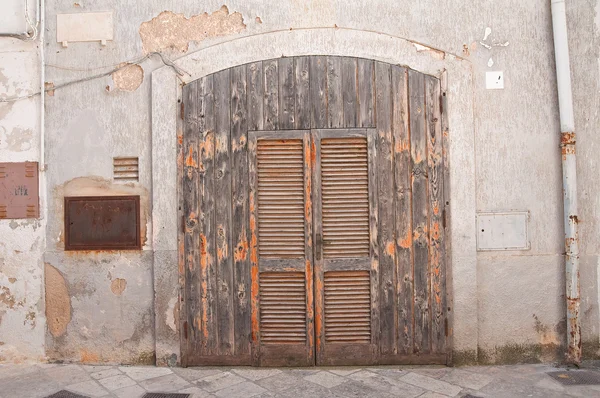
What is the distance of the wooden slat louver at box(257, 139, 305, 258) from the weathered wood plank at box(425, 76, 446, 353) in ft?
3.94

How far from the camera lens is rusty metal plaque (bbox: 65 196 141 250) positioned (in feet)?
15.1

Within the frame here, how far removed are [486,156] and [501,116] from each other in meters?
0.40

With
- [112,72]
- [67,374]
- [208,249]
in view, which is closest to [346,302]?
[208,249]

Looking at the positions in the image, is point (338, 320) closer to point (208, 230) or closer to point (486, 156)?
point (208, 230)

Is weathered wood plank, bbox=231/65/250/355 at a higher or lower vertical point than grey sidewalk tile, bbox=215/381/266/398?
higher

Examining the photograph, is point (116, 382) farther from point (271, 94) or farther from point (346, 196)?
point (271, 94)

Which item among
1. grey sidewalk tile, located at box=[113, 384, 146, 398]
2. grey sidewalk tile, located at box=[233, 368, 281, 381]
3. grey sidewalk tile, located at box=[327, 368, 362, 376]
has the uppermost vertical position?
grey sidewalk tile, located at box=[327, 368, 362, 376]

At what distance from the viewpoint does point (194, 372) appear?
4398mm

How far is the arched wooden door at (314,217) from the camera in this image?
4488 millimetres

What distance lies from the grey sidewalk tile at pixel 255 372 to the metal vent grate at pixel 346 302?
0.59m

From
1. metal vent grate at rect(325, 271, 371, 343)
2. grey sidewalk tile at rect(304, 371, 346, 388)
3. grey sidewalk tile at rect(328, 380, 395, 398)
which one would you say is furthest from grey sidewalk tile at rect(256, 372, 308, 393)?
metal vent grate at rect(325, 271, 371, 343)

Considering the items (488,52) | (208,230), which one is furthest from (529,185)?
(208,230)

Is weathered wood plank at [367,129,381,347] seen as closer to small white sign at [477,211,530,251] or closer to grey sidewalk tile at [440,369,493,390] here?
grey sidewalk tile at [440,369,493,390]

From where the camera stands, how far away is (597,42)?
4562 millimetres
